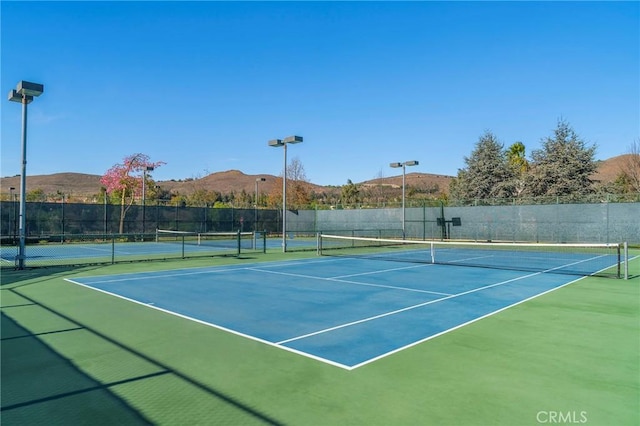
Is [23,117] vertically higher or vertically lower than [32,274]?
higher

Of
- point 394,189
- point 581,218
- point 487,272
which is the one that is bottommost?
point 487,272

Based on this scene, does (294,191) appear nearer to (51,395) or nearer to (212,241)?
(212,241)

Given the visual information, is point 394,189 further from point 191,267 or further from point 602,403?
point 602,403

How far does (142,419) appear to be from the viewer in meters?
3.28

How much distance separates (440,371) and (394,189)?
99.0m

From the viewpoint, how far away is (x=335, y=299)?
8.25 metres

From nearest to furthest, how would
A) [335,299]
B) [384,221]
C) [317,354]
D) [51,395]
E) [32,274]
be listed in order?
[51,395] < [317,354] < [335,299] < [32,274] < [384,221]

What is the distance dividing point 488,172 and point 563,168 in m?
7.27

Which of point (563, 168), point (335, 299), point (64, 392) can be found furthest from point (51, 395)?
point (563, 168)

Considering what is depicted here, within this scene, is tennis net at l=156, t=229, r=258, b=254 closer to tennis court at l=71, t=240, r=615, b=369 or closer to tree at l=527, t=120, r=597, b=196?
tennis court at l=71, t=240, r=615, b=369

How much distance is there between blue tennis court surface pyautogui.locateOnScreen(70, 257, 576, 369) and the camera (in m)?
5.55

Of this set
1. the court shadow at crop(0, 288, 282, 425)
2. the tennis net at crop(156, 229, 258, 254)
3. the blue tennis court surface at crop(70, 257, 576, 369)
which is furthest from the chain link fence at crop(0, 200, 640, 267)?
the court shadow at crop(0, 288, 282, 425)

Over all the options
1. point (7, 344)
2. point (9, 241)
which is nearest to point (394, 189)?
point (9, 241)

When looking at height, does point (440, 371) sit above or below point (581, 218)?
below
